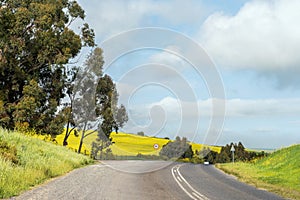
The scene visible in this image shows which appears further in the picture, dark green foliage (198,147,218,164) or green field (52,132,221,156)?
dark green foliage (198,147,218,164)

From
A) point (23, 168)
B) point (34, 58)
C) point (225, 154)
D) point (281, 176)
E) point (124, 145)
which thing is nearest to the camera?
point (23, 168)

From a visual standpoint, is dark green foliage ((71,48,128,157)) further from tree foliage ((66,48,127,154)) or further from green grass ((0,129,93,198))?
green grass ((0,129,93,198))

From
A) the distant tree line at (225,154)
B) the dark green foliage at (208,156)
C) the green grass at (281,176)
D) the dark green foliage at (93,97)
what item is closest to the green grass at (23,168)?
the green grass at (281,176)

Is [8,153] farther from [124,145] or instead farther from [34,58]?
[124,145]

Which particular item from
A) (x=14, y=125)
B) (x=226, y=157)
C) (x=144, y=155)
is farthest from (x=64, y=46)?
(x=226, y=157)

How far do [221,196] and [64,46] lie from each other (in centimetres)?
2887

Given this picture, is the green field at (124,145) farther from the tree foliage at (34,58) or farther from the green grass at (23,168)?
the green grass at (23,168)

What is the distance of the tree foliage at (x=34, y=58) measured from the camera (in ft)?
107

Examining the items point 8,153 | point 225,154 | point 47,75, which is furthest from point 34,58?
point 225,154

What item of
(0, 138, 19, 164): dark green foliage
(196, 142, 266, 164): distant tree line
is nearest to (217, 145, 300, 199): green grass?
(0, 138, 19, 164): dark green foliage

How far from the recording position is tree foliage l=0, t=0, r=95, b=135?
32.5 meters

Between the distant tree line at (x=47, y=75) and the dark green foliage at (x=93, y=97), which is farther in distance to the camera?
the dark green foliage at (x=93, y=97)

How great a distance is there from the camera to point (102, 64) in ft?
158

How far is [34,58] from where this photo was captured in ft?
122
